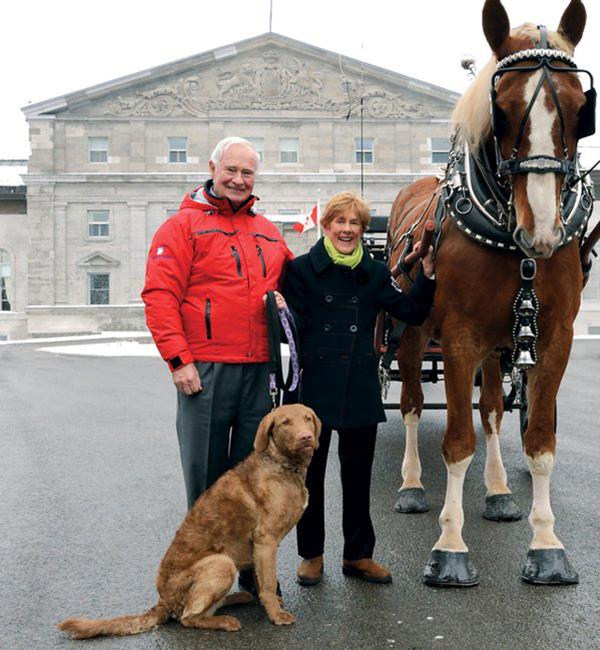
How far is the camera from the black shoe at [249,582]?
167 inches

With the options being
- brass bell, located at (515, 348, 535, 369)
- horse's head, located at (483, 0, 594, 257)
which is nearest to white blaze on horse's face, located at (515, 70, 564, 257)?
horse's head, located at (483, 0, 594, 257)

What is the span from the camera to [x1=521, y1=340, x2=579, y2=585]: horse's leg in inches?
172

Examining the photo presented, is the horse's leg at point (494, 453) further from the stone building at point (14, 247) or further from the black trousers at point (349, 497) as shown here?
the stone building at point (14, 247)

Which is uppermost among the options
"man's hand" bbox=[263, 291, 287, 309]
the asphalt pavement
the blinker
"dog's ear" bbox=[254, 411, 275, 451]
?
the blinker

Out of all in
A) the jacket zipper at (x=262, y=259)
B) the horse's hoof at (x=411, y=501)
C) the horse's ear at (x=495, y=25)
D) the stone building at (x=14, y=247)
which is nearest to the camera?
the horse's ear at (x=495, y=25)

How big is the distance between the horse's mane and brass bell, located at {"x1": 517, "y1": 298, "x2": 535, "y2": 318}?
35.5 inches

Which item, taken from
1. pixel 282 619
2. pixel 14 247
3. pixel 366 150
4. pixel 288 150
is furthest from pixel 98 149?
pixel 282 619

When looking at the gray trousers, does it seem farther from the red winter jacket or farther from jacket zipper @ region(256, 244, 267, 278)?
jacket zipper @ region(256, 244, 267, 278)

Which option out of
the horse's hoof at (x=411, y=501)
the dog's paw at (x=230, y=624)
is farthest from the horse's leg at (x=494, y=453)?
the dog's paw at (x=230, y=624)

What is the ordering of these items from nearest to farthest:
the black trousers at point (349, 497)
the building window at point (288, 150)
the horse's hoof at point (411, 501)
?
the black trousers at point (349, 497) < the horse's hoof at point (411, 501) < the building window at point (288, 150)

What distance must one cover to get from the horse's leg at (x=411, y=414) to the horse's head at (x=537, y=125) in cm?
225

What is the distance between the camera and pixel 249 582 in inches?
171

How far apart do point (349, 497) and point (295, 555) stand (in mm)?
691

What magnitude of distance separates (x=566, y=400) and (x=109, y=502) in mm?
8647
